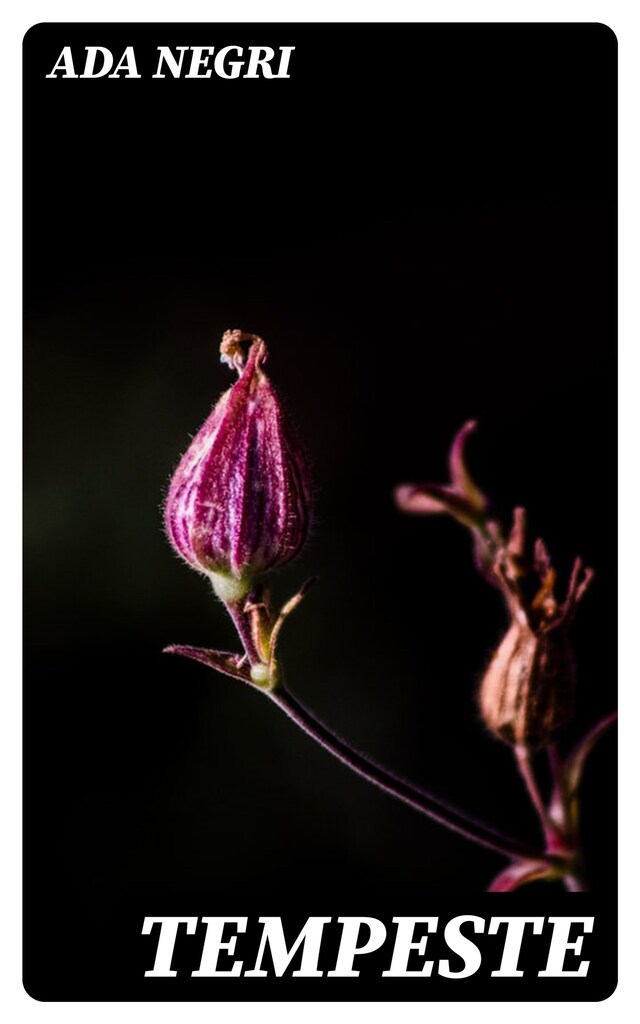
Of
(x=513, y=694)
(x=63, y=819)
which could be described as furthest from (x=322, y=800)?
(x=513, y=694)

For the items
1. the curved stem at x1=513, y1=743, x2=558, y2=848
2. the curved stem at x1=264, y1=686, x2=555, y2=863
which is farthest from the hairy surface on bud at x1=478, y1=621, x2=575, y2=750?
the curved stem at x1=264, y1=686, x2=555, y2=863

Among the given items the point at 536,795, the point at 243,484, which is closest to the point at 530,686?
the point at 536,795

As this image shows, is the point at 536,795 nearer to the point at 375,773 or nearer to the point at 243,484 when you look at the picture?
the point at 375,773

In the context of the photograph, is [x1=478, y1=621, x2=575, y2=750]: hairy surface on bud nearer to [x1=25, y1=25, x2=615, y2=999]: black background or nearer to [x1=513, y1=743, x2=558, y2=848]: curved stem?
[x1=513, y1=743, x2=558, y2=848]: curved stem

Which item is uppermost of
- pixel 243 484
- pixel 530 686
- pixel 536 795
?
pixel 243 484

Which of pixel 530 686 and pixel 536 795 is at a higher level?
pixel 530 686

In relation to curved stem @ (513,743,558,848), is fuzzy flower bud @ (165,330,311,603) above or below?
above
